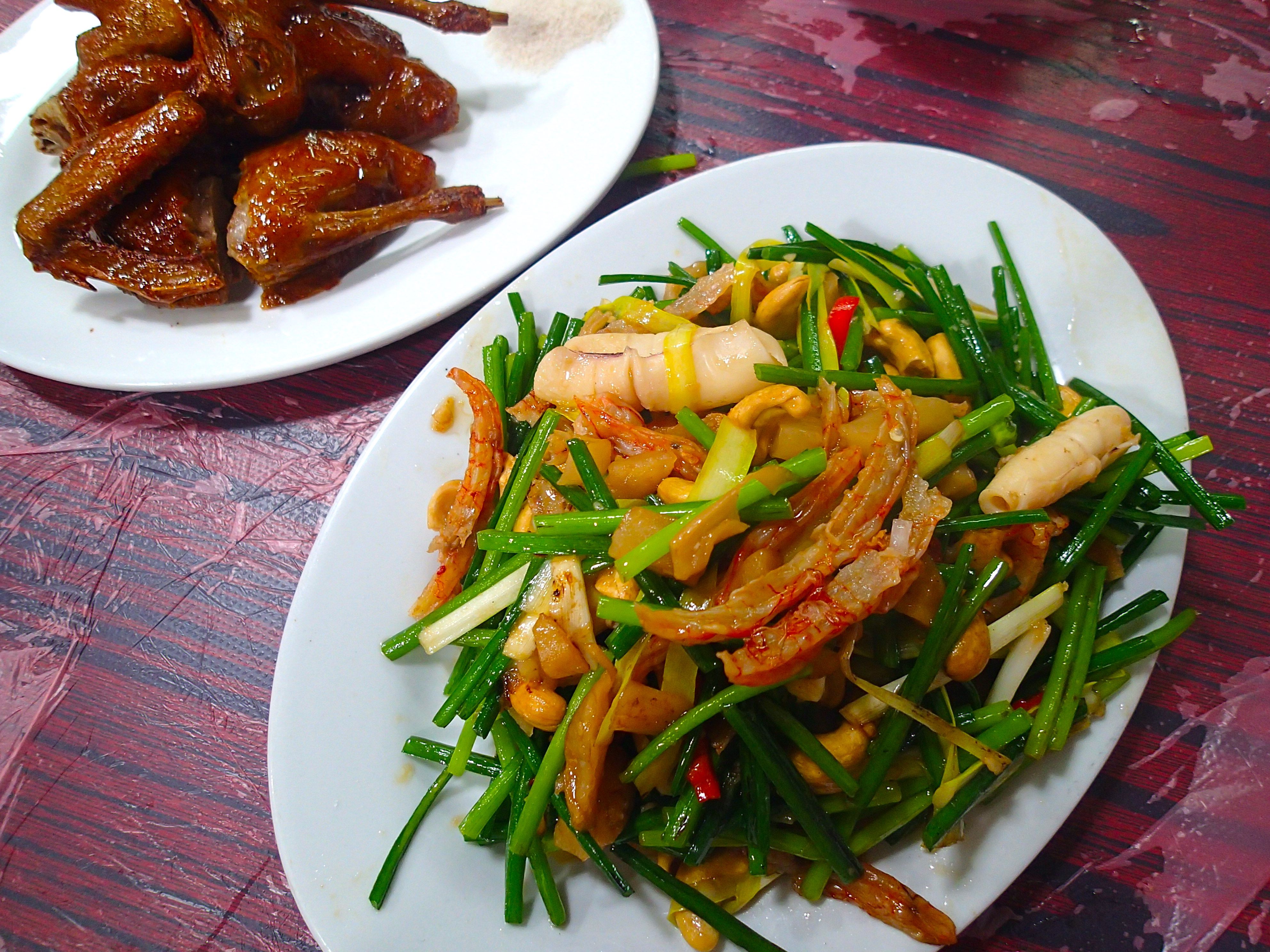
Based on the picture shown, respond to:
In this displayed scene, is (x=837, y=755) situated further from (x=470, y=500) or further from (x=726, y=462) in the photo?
(x=470, y=500)

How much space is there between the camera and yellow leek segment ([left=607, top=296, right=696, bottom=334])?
184 centimetres

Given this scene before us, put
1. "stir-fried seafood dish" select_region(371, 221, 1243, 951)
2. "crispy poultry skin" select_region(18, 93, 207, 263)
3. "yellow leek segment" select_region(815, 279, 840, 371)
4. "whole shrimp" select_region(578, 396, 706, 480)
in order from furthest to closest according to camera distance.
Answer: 1. "crispy poultry skin" select_region(18, 93, 207, 263)
2. "yellow leek segment" select_region(815, 279, 840, 371)
3. "whole shrimp" select_region(578, 396, 706, 480)
4. "stir-fried seafood dish" select_region(371, 221, 1243, 951)

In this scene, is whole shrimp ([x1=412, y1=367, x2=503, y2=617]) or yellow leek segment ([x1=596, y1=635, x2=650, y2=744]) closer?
yellow leek segment ([x1=596, y1=635, x2=650, y2=744])

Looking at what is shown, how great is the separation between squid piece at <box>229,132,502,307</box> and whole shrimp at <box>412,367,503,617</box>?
70 cm

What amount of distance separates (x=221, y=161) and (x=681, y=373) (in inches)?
70.6

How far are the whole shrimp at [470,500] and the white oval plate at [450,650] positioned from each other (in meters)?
0.10

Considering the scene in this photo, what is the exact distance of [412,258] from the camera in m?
2.35

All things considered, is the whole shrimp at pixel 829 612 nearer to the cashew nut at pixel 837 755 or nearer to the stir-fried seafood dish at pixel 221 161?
the cashew nut at pixel 837 755

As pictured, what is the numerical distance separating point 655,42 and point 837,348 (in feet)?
4.32

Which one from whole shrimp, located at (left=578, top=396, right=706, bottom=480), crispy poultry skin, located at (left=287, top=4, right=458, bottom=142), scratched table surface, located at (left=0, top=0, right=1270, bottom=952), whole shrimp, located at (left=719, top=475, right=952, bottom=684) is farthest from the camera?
crispy poultry skin, located at (left=287, top=4, right=458, bottom=142)

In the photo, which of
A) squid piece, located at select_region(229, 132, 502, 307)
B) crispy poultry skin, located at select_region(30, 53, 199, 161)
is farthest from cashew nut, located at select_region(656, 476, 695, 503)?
crispy poultry skin, located at select_region(30, 53, 199, 161)

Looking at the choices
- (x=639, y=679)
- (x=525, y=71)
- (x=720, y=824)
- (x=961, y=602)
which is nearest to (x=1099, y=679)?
(x=961, y=602)

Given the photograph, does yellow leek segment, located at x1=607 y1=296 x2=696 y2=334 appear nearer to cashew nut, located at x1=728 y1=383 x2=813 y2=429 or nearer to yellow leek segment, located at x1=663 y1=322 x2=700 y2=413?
yellow leek segment, located at x1=663 y1=322 x2=700 y2=413

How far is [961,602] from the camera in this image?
1521 mm
